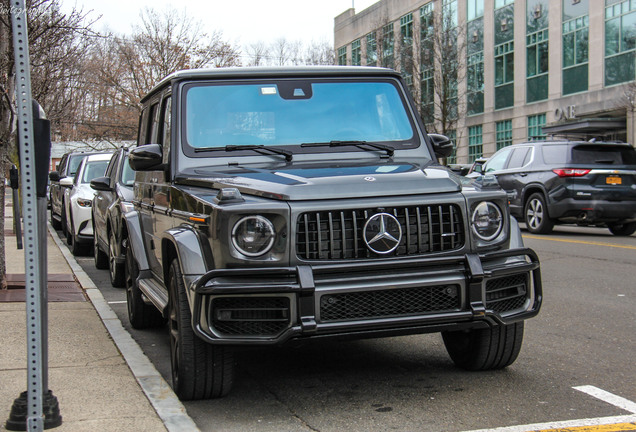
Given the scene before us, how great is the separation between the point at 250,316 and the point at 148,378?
4.10 ft

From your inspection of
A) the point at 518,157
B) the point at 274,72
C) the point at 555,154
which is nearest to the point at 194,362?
the point at 274,72

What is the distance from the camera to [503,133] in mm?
41094

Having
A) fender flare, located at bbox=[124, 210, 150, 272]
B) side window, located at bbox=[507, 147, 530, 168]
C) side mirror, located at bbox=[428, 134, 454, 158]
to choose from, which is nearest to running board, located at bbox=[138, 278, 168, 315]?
fender flare, located at bbox=[124, 210, 150, 272]

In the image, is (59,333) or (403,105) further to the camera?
(59,333)

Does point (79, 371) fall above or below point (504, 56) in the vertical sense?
below

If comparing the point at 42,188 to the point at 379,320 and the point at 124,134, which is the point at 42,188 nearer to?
the point at 379,320

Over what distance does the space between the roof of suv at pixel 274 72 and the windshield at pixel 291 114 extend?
6 cm

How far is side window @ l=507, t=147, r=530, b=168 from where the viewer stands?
55.5ft

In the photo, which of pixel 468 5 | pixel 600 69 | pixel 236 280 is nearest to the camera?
A: pixel 236 280

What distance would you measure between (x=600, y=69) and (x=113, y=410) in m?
32.1

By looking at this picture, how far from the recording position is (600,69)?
32875mm

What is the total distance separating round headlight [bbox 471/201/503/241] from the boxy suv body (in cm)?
1120

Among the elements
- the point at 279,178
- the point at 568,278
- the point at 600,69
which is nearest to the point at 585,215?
the point at 568,278

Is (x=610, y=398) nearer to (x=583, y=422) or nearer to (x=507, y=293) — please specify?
(x=583, y=422)
